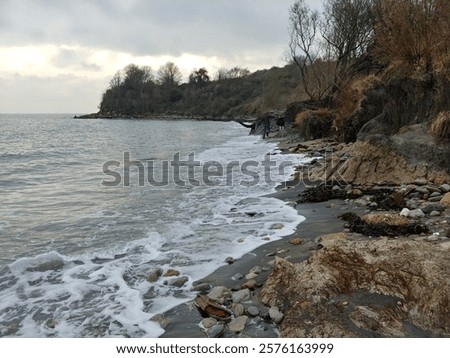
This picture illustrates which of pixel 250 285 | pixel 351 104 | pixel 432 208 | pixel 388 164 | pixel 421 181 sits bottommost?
pixel 250 285

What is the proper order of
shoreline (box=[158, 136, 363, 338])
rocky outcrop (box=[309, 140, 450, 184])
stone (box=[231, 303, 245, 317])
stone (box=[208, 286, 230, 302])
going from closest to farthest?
shoreline (box=[158, 136, 363, 338]), stone (box=[231, 303, 245, 317]), stone (box=[208, 286, 230, 302]), rocky outcrop (box=[309, 140, 450, 184])

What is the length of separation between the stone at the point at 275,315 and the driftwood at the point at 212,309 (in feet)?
1.39

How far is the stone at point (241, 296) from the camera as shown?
13.5ft

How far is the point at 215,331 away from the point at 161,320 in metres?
0.73

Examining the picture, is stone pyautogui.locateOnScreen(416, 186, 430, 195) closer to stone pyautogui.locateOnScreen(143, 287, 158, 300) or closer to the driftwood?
the driftwood

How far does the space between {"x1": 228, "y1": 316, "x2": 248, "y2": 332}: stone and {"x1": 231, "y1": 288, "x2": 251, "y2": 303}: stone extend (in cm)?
40

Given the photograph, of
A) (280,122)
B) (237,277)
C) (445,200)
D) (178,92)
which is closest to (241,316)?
(237,277)

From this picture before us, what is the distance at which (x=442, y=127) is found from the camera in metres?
9.11

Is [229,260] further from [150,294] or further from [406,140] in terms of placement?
[406,140]

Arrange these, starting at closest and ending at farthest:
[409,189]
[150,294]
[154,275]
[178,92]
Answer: [150,294] → [154,275] → [409,189] → [178,92]

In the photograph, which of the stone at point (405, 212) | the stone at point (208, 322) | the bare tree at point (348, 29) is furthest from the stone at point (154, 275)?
the bare tree at point (348, 29)

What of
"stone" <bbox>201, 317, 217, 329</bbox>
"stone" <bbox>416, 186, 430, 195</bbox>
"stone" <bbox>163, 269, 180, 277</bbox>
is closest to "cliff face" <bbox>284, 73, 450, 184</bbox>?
"stone" <bbox>416, 186, 430, 195</bbox>

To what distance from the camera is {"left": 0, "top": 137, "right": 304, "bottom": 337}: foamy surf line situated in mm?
4031
